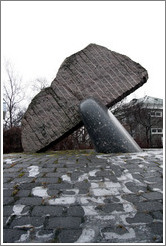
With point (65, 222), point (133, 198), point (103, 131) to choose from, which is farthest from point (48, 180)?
point (103, 131)

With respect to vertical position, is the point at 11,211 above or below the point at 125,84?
below

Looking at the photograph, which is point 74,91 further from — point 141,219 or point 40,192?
point 141,219

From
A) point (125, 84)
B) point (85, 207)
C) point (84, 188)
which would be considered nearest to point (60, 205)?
point (85, 207)

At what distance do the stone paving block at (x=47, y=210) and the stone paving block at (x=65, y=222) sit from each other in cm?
7

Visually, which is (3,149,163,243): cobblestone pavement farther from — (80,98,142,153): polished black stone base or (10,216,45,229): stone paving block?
(80,98,142,153): polished black stone base

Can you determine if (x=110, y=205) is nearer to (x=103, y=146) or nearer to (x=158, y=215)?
(x=158, y=215)

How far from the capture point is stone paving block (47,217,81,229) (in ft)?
4.42

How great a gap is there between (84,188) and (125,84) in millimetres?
2920

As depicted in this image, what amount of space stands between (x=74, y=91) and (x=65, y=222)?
3.12 metres

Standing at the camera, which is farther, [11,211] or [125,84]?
[125,84]

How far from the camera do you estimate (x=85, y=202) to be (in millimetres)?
1619

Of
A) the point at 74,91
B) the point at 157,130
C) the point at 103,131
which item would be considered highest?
the point at 74,91

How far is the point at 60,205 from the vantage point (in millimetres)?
1580

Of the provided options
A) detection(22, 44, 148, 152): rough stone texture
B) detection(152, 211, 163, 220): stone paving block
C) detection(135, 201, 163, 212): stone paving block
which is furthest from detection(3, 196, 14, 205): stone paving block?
detection(22, 44, 148, 152): rough stone texture
